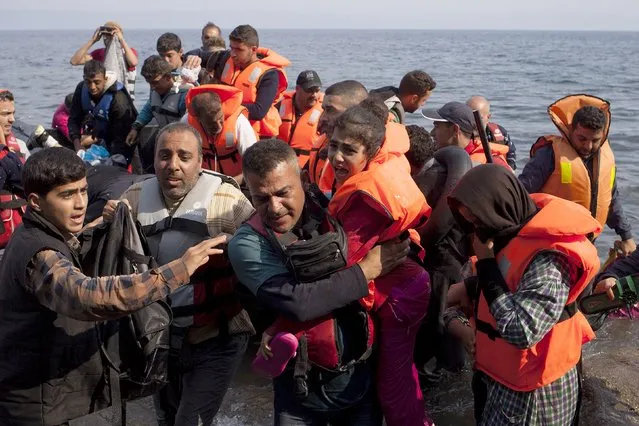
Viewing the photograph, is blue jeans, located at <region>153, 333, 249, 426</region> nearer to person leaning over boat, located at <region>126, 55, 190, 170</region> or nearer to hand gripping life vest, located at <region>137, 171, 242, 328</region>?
hand gripping life vest, located at <region>137, 171, 242, 328</region>

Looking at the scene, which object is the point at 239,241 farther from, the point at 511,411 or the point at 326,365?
the point at 511,411

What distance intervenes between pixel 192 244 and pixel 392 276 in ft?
3.21

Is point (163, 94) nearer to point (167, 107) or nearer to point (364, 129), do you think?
point (167, 107)

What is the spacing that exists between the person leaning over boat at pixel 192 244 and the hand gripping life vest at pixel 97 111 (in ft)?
12.2

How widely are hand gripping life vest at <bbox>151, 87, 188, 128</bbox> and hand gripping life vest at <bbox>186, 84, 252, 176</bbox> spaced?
99 centimetres

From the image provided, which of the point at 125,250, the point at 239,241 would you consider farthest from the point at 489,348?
the point at 125,250

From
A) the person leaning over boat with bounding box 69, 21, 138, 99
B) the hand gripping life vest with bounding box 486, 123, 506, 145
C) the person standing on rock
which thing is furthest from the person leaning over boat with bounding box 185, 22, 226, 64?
the person standing on rock

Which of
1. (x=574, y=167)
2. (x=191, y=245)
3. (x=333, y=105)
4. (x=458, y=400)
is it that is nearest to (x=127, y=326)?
(x=191, y=245)

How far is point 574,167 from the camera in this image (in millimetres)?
5199

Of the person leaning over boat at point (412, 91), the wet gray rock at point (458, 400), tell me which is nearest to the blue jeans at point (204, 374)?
the wet gray rock at point (458, 400)

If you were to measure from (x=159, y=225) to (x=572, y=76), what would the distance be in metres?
33.3

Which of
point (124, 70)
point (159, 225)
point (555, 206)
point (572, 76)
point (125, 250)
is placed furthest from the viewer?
point (572, 76)

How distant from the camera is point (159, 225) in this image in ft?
11.2

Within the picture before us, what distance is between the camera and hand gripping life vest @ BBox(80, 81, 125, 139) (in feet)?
22.9
